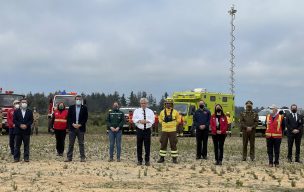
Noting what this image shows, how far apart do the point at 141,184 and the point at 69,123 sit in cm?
523

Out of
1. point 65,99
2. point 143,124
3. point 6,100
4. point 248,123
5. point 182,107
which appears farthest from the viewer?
point 182,107

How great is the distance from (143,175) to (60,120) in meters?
5.62

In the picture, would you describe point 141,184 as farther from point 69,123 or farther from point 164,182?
point 69,123

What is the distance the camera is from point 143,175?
12438mm

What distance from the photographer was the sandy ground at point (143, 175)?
35.0 ft

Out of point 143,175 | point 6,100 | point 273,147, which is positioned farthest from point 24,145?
point 6,100

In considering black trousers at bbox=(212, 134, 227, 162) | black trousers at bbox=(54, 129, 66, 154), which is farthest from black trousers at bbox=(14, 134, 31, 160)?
black trousers at bbox=(212, 134, 227, 162)

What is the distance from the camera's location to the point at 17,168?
13430 millimetres

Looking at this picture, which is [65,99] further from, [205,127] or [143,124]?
[143,124]

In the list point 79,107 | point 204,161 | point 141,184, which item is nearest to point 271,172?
point 204,161

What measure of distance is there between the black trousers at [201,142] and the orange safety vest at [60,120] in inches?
170

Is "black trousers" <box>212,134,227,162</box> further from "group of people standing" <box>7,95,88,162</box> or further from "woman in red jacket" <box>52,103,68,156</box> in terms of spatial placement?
"woman in red jacket" <box>52,103,68,156</box>

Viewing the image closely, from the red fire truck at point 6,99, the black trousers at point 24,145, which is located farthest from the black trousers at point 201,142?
the red fire truck at point 6,99

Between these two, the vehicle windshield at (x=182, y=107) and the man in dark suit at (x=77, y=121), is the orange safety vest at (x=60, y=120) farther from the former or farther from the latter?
the vehicle windshield at (x=182, y=107)
